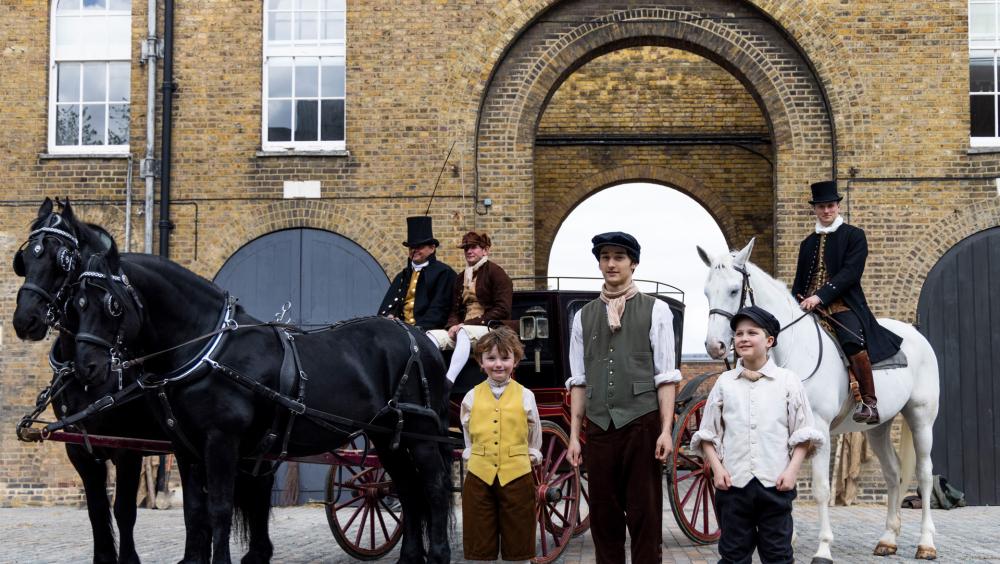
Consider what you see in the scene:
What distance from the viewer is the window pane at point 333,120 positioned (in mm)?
14867

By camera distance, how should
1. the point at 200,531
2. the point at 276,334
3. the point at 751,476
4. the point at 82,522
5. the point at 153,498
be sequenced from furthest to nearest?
the point at 153,498, the point at 82,522, the point at 276,334, the point at 200,531, the point at 751,476

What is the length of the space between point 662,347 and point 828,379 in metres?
3.01

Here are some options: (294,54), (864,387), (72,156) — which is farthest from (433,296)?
(72,156)

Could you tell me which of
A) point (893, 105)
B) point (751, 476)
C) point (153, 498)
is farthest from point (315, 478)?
point (751, 476)

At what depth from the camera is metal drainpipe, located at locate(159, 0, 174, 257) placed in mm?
14492

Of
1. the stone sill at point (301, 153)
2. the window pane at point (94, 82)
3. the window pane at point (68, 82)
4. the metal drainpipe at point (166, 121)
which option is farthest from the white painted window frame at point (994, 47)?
the window pane at point (68, 82)

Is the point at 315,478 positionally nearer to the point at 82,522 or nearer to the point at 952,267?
the point at 82,522

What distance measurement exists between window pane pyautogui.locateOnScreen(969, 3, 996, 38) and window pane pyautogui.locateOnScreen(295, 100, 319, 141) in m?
8.08

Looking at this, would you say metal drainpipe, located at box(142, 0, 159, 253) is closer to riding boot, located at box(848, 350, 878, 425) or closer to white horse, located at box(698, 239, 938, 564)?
white horse, located at box(698, 239, 938, 564)

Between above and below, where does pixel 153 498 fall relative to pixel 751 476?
below

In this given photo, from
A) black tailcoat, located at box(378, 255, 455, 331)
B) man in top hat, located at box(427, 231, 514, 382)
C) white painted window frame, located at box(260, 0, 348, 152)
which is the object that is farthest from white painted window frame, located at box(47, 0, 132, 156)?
man in top hat, located at box(427, 231, 514, 382)

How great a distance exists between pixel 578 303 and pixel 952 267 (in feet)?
22.1

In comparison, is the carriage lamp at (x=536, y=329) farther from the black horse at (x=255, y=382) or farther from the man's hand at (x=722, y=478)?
the man's hand at (x=722, y=478)

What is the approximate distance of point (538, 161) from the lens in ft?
71.4
